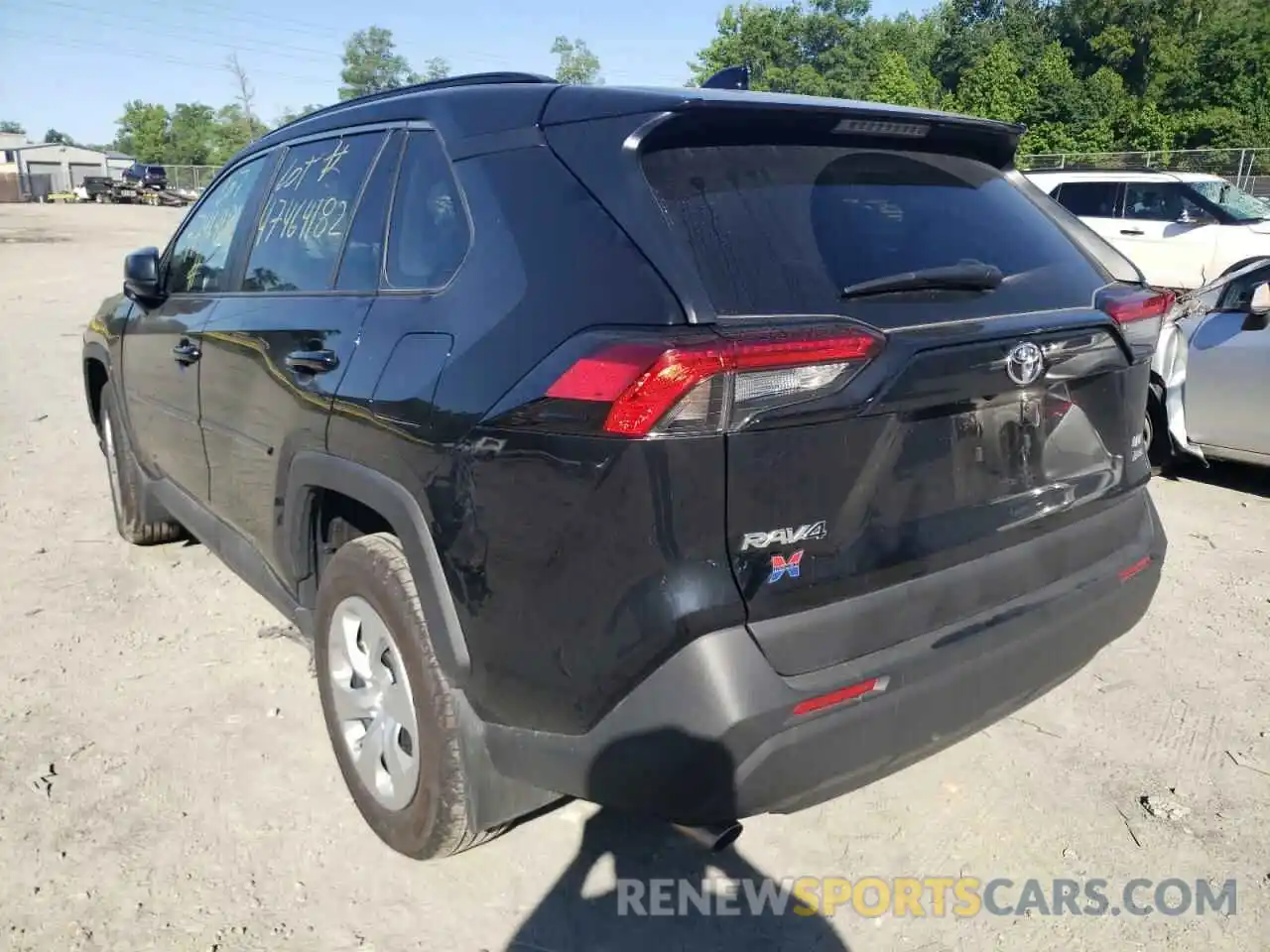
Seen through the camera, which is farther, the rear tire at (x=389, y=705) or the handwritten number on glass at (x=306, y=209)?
the handwritten number on glass at (x=306, y=209)

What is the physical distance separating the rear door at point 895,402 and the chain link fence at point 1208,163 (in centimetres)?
2448

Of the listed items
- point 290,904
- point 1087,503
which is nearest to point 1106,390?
point 1087,503

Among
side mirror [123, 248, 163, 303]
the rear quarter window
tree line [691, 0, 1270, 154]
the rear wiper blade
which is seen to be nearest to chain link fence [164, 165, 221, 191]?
tree line [691, 0, 1270, 154]

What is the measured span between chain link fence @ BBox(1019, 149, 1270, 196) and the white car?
11998 mm

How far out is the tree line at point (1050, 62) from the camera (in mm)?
46719

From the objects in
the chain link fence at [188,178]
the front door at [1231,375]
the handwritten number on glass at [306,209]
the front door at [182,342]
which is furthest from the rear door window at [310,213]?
the chain link fence at [188,178]

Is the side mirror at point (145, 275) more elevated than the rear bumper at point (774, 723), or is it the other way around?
the side mirror at point (145, 275)

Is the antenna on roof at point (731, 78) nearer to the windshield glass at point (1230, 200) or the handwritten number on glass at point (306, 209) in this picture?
the handwritten number on glass at point (306, 209)

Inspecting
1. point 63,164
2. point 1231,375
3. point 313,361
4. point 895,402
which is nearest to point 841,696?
point 895,402

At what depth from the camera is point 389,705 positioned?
2621 millimetres

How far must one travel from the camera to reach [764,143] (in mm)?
2221

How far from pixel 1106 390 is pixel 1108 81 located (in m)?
56.4

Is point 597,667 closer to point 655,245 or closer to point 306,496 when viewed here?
point 655,245

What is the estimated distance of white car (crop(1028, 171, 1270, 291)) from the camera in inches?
484
